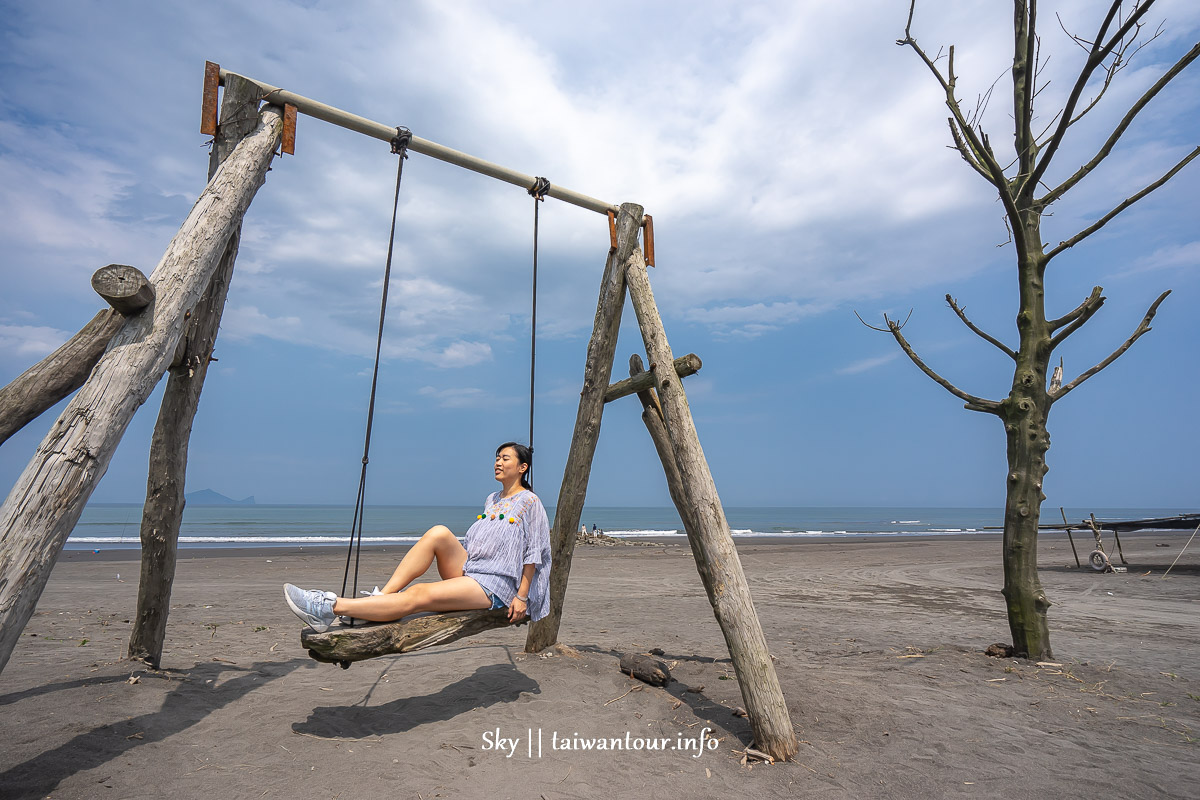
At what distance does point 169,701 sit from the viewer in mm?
4105

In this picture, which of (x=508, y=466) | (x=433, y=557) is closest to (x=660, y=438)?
(x=508, y=466)

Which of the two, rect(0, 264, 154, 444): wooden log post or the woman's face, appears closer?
rect(0, 264, 154, 444): wooden log post

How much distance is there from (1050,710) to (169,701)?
18.8 ft

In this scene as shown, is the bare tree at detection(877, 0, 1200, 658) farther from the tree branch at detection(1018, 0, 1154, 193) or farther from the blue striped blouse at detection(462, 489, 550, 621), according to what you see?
the blue striped blouse at detection(462, 489, 550, 621)

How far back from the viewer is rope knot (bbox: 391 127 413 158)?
4.44 metres

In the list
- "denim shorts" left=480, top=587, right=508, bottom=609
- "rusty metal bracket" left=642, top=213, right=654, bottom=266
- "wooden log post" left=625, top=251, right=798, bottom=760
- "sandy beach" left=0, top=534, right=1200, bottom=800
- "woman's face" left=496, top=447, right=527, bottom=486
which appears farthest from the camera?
"rusty metal bracket" left=642, top=213, right=654, bottom=266

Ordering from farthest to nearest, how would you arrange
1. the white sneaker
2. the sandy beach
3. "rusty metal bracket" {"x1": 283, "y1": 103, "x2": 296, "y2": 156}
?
"rusty metal bracket" {"x1": 283, "y1": 103, "x2": 296, "y2": 156}, the white sneaker, the sandy beach

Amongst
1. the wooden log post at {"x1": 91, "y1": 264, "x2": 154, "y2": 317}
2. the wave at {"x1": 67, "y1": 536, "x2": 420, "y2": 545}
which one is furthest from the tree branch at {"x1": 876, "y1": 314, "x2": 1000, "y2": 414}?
the wave at {"x1": 67, "y1": 536, "x2": 420, "y2": 545}

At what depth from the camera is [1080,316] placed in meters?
5.45

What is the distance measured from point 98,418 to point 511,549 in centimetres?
222

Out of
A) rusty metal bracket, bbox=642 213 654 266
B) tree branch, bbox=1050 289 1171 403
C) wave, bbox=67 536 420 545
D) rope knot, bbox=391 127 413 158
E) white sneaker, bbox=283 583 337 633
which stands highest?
rope knot, bbox=391 127 413 158

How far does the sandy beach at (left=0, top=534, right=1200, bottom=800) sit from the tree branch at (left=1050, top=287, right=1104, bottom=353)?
272cm

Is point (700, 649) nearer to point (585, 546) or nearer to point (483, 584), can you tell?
point (483, 584)

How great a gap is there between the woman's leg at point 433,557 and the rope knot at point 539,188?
267 centimetres
